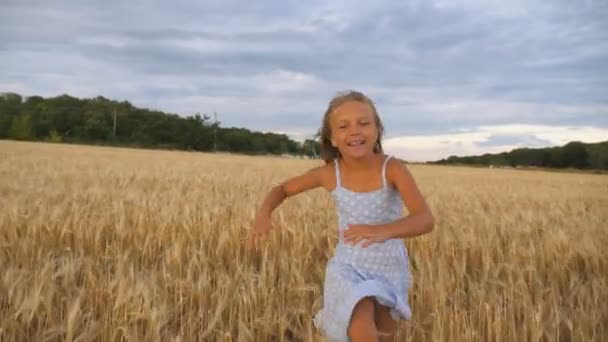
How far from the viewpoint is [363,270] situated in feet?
6.83

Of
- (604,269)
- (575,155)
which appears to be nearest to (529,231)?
(604,269)

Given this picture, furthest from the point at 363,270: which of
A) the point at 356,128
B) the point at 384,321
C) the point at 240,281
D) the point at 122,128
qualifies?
the point at 122,128

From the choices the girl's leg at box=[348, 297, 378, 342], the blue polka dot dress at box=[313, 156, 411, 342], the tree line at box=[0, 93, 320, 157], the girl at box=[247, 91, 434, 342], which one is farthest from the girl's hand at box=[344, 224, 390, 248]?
the tree line at box=[0, 93, 320, 157]

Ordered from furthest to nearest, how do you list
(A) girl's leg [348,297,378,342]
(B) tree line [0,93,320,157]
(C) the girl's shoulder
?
(B) tree line [0,93,320,157] → (C) the girl's shoulder → (A) girl's leg [348,297,378,342]

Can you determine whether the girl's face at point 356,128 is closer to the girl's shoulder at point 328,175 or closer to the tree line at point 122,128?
the girl's shoulder at point 328,175

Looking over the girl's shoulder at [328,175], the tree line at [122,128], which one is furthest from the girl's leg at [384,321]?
the tree line at [122,128]

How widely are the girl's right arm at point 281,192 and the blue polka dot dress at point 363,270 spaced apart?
0.32 ft

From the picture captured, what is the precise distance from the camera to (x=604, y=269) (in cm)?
357

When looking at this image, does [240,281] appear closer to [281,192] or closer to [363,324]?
[281,192]

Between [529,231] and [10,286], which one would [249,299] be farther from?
[529,231]

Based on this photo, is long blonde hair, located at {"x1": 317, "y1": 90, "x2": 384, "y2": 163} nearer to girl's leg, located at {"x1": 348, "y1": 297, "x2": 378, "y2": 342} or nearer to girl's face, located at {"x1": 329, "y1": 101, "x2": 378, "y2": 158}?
girl's face, located at {"x1": 329, "y1": 101, "x2": 378, "y2": 158}

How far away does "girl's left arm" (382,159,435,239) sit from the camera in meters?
1.90

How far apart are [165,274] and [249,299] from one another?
571mm

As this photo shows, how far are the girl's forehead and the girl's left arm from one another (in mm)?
220
